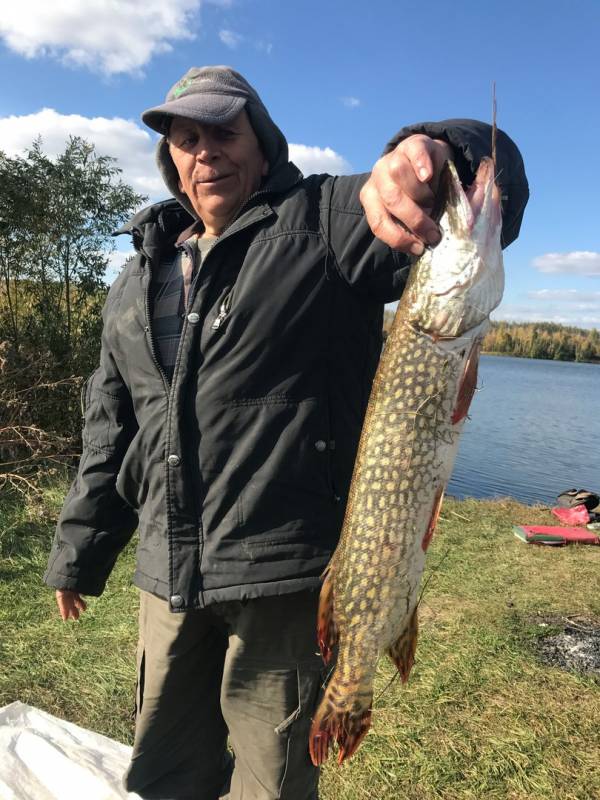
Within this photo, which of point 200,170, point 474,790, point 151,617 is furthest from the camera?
point 474,790

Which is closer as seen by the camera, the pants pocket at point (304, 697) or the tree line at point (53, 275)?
the pants pocket at point (304, 697)

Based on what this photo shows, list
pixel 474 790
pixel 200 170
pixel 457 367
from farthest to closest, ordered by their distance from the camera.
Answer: pixel 474 790 → pixel 200 170 → pixel 457 367

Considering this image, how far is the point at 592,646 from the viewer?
14.6ft

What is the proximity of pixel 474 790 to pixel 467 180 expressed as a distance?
3074 millimetres

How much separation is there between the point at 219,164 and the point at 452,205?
1005 mm

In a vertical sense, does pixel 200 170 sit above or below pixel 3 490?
above

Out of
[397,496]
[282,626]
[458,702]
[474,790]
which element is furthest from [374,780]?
[397,496]

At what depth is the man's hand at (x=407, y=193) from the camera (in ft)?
4.80

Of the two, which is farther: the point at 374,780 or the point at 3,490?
the point at 3,490

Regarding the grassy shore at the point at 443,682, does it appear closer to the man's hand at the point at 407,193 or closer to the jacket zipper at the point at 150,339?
the jacket zipper at the point at 150,339

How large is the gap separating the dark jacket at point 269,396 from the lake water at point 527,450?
512 centimetres

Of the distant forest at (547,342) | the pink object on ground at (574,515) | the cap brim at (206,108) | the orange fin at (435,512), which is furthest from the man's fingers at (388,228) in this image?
the distant forest at (547,342)

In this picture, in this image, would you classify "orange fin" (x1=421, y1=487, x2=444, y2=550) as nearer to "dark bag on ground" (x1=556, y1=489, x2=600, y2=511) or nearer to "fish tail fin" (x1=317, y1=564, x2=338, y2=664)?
"fish tail fin" (x1=317, y1=564, x2=338, y2=664)

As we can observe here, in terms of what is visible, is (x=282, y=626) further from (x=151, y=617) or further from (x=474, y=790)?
(x=474, y=790)
